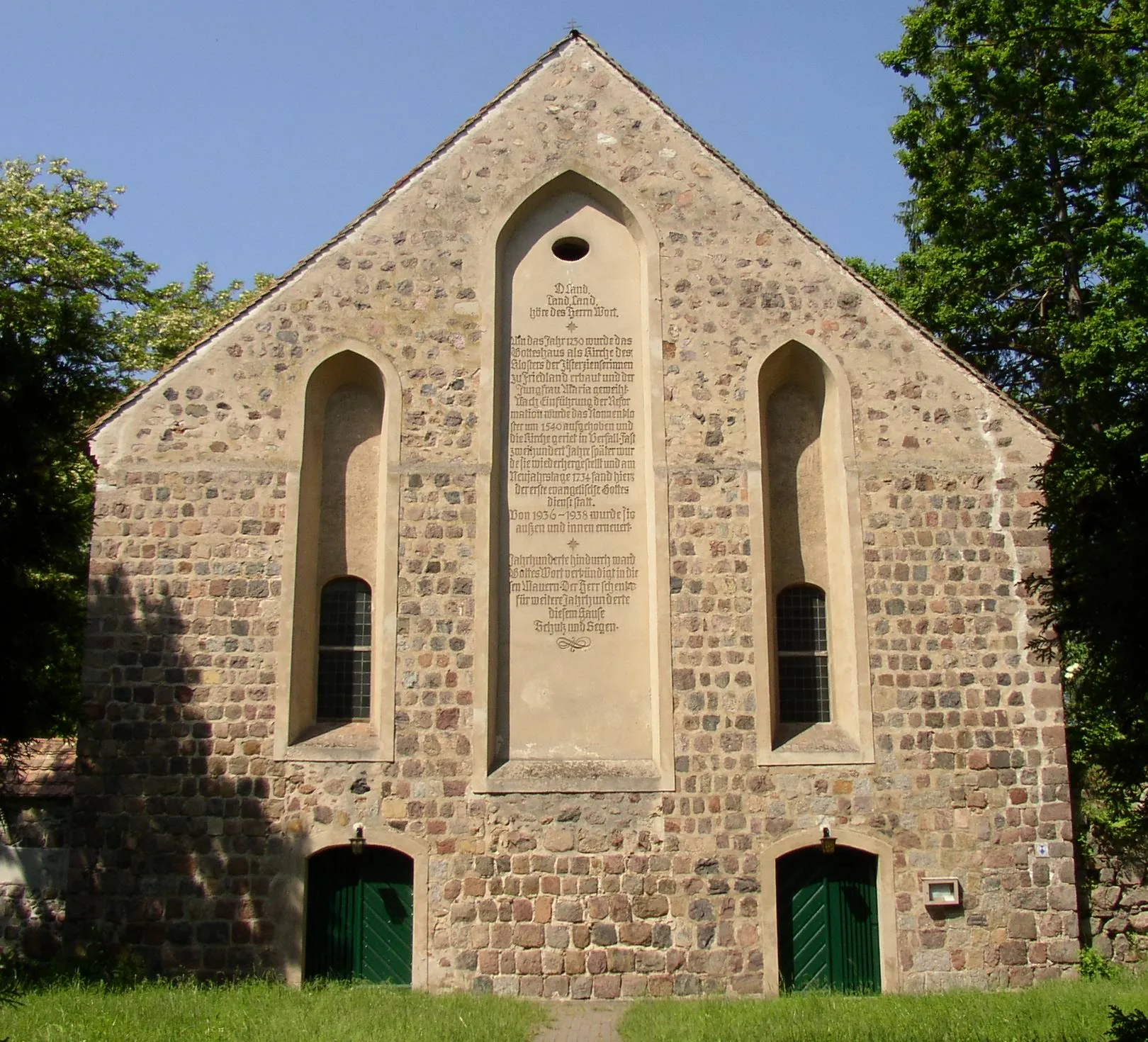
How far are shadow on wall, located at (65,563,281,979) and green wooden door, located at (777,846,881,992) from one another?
18.2 feet

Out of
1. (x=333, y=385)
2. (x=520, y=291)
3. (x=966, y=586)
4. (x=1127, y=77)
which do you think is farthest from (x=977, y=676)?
(x=1127, y=77)

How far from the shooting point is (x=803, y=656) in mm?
13586

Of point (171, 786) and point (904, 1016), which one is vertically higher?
point (171, 786)

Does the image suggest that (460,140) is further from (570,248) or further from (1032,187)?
(1032,187)

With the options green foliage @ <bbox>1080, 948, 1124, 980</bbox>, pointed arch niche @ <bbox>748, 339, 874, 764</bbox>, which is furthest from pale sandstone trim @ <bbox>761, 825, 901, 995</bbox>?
green foliage @ <bbox>1080, 948, 1124, 980</bbox>

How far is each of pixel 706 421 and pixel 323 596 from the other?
5.00 meters

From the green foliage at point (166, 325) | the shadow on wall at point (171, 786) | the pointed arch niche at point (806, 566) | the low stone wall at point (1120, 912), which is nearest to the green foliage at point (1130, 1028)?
the pointed arch niche at point (806, 566)

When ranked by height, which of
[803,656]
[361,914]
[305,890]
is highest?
[803,656]

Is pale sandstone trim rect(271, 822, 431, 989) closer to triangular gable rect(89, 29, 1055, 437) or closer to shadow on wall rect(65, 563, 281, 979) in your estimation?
shadow on wall rect(65, 563, 281, 979)

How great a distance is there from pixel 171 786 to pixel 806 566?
7650mm

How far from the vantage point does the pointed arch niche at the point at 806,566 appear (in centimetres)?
1302

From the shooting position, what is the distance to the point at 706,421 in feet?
45.2

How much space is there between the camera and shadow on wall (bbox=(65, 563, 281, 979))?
1227 centimetres

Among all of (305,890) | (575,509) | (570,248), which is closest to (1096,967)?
(575,509)
